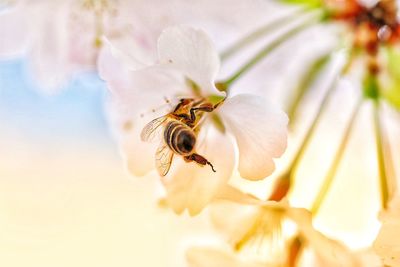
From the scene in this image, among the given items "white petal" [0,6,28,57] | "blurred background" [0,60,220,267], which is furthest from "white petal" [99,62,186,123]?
"blurred background" [0,60,220,267]

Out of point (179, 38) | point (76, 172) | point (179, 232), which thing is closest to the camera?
point (179, 38)

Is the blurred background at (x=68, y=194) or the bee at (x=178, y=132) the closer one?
the bee at (x=178, y=132)

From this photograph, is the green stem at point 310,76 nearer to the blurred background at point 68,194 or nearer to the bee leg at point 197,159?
the bee leg at point 197,159

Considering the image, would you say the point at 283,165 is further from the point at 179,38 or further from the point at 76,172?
the point at 76,172

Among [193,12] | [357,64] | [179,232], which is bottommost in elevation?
[179,232]

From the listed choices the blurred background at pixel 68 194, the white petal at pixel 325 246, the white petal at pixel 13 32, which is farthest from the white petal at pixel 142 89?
the blurred background at pixel 68 194

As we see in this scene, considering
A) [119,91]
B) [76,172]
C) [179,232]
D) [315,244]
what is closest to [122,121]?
[119,91]

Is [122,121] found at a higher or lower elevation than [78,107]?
lower

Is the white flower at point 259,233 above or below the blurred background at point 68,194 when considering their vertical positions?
below
